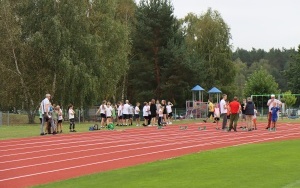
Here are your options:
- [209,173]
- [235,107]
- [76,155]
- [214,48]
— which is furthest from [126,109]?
[214,48]

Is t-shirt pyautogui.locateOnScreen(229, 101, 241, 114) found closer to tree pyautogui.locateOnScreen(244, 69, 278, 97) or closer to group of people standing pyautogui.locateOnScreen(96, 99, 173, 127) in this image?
group of people standing pyautogui.locateOnScreen(96, 99, 173, 127)

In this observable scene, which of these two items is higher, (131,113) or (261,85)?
(261,85)

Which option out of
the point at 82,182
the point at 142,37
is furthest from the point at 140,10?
the point at 82,182

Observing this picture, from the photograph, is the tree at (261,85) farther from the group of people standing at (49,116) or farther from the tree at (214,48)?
the group of people standing at (49,116)

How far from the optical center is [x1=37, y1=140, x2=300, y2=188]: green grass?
10578mm

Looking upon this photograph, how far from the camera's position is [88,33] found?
1972 inches

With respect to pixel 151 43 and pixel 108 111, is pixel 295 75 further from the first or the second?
pixel 108 111

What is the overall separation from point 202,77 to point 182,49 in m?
5.53

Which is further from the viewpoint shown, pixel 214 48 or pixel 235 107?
pixel 214 48

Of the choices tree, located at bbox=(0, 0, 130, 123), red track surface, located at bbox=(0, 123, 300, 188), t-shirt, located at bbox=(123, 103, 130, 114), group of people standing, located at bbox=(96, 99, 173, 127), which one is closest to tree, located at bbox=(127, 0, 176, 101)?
tree, located at bbox=(0, 0, 130, 123)

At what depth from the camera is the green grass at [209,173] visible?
34.7 feet

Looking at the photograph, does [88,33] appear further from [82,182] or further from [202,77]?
[82,182]

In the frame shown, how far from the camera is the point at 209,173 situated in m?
12.1

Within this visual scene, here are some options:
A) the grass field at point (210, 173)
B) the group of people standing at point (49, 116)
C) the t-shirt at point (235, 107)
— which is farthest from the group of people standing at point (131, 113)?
the grass field at point (210, 173)
